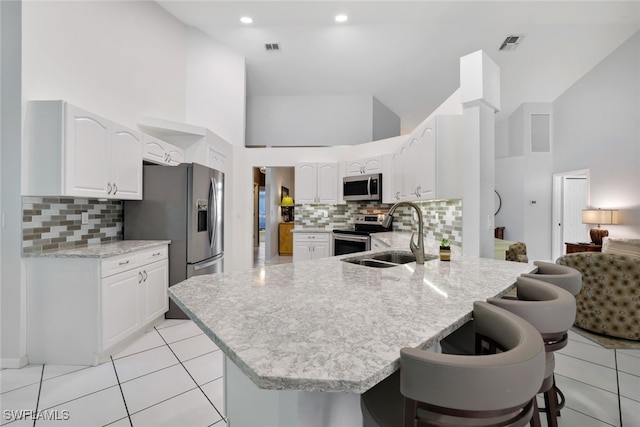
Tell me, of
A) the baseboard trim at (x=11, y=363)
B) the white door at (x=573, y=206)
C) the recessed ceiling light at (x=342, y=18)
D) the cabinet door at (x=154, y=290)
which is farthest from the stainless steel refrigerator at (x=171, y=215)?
the white door at (x=573, y=206)

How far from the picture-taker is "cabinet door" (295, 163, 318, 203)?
17.3ft

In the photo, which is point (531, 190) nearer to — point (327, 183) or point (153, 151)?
point (327, 183)

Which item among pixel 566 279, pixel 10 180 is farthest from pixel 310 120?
pixel 566 279

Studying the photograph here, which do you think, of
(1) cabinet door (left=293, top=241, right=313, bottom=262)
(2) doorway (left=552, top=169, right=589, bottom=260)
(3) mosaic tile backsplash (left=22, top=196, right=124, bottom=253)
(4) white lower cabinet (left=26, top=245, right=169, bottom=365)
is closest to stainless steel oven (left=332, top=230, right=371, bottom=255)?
(1) cabinet door (left=293, top=241, right=313, bottom=262)

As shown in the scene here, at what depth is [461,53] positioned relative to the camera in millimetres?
4629

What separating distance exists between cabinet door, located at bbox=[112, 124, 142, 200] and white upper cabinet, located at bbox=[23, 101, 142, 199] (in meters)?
0.10

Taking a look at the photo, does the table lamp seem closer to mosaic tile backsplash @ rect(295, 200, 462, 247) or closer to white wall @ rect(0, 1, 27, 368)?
mosaic tile backsplash @ rect(295, 200, 462, 247)

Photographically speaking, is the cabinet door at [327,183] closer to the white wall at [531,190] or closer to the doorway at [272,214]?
the doorway at [272,214]

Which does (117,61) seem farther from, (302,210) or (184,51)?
(302,210)

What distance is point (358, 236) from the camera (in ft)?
14.5

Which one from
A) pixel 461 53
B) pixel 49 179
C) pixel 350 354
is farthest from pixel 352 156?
pixel 350 354

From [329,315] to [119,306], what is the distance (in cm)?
232

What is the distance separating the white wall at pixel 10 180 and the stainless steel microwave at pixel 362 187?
3.95 metres

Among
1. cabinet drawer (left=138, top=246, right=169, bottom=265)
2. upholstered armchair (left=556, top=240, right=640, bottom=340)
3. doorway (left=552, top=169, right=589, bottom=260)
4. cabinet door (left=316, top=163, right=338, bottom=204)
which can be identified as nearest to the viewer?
upholstered armchair (left=556, top=240, right=640, bottom=340)
